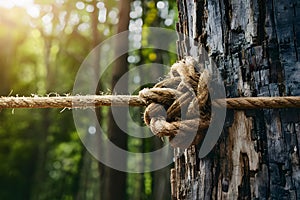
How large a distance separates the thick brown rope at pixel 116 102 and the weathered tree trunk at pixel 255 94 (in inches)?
1.4

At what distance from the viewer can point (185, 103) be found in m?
1.01

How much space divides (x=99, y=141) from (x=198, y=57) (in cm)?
659

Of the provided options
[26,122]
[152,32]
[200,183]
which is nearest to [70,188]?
[26,122]

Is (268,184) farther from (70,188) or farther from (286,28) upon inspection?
(70,188)

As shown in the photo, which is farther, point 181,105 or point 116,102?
point 116,102

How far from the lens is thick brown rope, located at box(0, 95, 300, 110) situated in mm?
922

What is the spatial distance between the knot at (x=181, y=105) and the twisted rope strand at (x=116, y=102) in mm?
40

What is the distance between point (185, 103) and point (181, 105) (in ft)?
0.03

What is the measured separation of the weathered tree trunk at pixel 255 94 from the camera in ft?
3.06

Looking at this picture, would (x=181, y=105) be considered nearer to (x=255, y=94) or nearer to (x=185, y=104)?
(x=185, y=104)

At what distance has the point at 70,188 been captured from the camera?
16203 millimetres

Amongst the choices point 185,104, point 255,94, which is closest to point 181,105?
point 185,104

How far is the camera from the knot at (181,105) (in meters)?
0.99

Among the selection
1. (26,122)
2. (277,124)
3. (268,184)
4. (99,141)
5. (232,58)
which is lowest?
(268,184)
